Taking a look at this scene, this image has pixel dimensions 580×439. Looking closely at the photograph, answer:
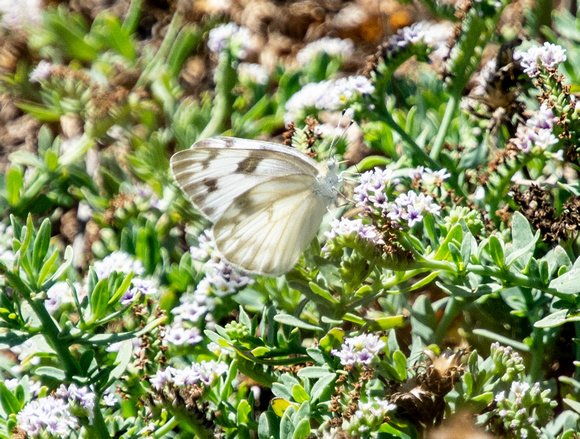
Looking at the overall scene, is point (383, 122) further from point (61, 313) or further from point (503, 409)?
point (61, 313)

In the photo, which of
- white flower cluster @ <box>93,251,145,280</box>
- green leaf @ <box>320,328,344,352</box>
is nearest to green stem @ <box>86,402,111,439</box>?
white flower cluster @ <box>93,251,145,280</box>

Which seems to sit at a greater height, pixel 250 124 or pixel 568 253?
pixel 568 253

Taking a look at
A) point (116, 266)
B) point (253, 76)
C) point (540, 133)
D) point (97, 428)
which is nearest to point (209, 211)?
point (116, 266)

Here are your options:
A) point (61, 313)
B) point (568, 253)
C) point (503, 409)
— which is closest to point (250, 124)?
point (61, 313)

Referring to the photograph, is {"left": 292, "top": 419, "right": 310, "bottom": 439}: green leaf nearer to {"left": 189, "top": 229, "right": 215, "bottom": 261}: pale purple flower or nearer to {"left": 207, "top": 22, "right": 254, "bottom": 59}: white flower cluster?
{"left": 189, "top": 229, "right": 215, "bottom": 261}: pale purple flower

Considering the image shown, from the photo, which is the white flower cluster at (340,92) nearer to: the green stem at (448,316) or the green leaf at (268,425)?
the green stem at (448,316)

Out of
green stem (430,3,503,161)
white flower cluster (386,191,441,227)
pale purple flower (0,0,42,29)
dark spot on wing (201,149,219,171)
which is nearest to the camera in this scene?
white flower cluster (386,191,441,227)
